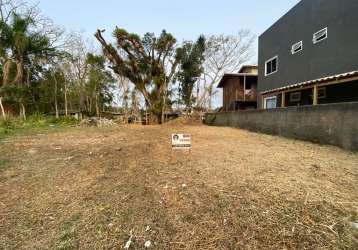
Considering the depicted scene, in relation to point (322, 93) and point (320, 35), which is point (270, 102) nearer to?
point (322, 93)

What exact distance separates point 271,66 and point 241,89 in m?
4.50

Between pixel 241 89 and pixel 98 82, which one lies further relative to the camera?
pixel 98 82

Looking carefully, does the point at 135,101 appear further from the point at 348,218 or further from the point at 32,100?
the point at 348,218

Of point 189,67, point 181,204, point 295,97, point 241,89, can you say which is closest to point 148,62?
point 189,67

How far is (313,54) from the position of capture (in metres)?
8.66

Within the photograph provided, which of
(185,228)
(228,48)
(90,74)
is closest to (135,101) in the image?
(90,74)

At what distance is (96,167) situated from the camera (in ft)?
11.6

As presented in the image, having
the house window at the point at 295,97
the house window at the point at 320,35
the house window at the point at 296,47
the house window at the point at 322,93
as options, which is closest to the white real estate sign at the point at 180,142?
the house window at the point at 322,93

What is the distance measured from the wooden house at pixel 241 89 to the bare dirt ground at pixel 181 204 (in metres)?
12.9

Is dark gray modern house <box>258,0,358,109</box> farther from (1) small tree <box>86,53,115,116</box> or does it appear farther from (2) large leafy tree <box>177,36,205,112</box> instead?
(1) small tree <box>86,53,115,116</box>

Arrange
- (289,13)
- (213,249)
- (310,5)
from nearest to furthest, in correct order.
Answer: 1. (213,249)
2. (310,5)
3. (289,13)

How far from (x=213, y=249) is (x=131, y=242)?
0.65 m

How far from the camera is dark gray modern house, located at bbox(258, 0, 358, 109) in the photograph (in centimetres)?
705

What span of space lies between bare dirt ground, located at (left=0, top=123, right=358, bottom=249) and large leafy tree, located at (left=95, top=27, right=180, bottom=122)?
530 inches
